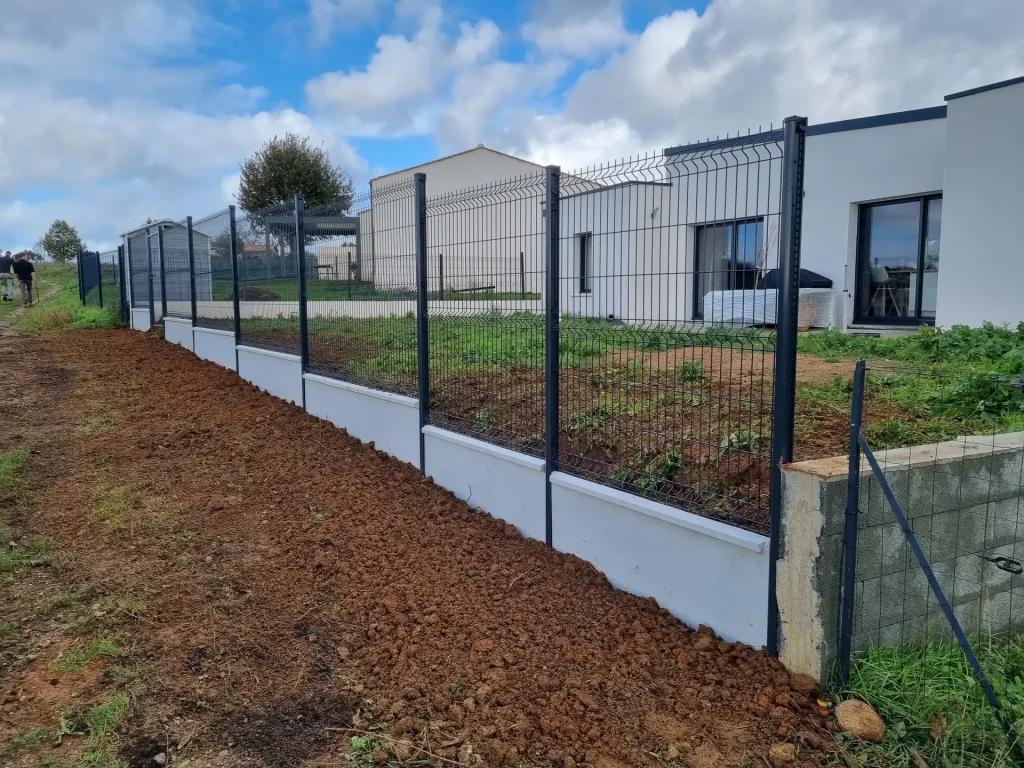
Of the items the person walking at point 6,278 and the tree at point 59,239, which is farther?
the tree at point 59,239

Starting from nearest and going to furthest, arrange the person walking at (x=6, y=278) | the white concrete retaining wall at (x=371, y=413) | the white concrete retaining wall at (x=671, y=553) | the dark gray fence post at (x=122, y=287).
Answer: the white concrete retaining wall at (x=671, y=553), the white concrete retaining wall at (x=371, y=413), the dark gray fence post at (x=122, y=287), the person walking at (x=6, y=278)

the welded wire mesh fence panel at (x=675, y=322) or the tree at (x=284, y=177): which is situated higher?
the tree at (x=284, y=177)

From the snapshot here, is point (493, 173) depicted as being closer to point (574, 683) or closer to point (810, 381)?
point (810, 381)

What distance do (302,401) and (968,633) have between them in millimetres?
7051

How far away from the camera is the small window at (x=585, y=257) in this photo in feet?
14.7

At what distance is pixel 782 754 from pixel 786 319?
1731mm

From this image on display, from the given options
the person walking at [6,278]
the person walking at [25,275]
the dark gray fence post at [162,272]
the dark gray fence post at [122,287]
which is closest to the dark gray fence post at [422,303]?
the dark gray fence post at [162,272]

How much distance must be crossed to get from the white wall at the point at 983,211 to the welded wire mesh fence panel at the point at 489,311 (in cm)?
810

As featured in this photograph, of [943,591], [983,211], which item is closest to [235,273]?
[943,591]

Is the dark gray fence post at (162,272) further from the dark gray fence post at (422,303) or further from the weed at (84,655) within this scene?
the weed at (84,655)

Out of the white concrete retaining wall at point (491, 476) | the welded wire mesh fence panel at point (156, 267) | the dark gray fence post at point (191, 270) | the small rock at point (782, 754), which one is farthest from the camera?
the welded wire mesh fence panel at point (156, 267)

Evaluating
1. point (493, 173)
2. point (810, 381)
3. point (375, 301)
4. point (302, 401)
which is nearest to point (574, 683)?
point (810, 381)

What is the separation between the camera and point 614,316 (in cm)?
420

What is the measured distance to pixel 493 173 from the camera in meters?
40.1
